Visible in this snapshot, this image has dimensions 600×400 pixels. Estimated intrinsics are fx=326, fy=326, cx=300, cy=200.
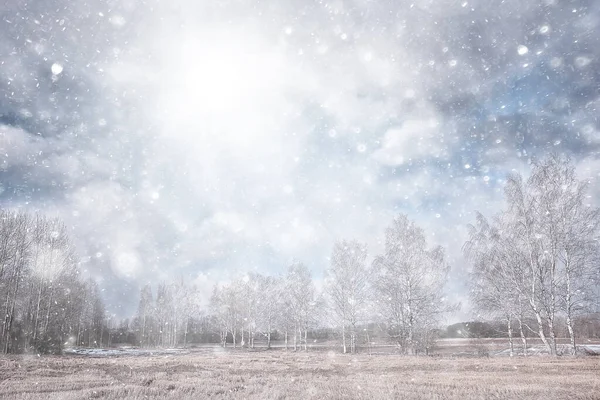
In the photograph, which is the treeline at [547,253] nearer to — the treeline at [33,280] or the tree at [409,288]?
the tree at [409,288]

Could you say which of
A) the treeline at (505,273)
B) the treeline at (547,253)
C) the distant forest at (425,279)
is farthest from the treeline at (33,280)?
the treeline at (547,253)

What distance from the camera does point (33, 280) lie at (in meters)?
41.2

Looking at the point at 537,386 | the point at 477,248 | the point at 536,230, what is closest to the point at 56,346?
the point at 537,386

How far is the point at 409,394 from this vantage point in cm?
948

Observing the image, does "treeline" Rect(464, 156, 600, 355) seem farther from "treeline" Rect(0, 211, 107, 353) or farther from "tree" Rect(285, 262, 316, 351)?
"treeline" Rect(0, 211, 107, 353)

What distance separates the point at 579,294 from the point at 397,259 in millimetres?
14141

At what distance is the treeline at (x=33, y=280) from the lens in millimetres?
35278

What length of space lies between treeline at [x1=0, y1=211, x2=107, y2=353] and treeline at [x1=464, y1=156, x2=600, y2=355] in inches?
1829

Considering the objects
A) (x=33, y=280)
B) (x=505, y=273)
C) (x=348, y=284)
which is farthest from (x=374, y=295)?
(x=33, y=280)

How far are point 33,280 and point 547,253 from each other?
184 ft

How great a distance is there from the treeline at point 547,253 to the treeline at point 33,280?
4645 cm

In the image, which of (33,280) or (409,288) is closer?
(409,288)

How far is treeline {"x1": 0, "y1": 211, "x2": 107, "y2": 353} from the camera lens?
35278 millimetres

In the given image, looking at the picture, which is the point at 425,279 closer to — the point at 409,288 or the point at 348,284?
the point at 409,288
